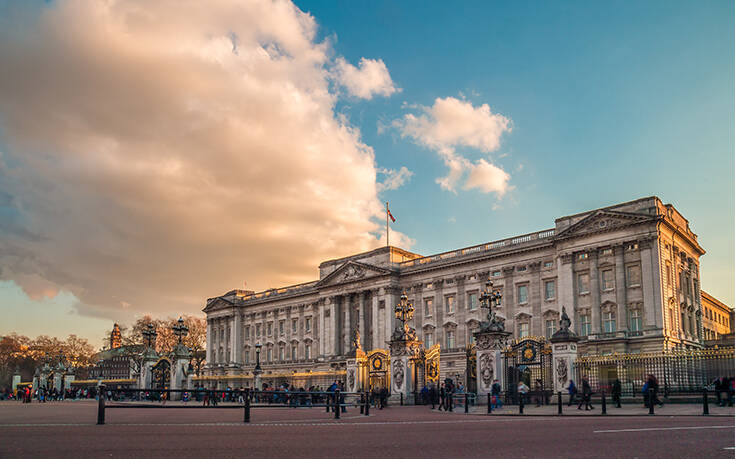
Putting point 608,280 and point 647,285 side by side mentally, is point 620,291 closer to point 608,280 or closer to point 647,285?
point 608,280

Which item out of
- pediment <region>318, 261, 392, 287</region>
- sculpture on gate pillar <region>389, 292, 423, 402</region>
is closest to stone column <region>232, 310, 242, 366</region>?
pediment <region>318, 261, 392, 287</region>

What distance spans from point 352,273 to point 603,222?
114 ft

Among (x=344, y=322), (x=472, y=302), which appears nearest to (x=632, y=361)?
(x=472, y=302)

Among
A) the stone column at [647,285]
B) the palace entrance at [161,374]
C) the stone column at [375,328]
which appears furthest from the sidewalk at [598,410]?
the stone column at [375,328]

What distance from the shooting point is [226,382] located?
304 feet

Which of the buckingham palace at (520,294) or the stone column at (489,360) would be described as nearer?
the stone column at (489,360)

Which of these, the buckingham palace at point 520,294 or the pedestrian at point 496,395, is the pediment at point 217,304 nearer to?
the buckingham palace at point 520,294

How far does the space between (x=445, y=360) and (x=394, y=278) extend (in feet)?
41.1

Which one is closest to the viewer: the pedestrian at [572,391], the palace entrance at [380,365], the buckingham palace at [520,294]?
the pedestrian at [572,391]

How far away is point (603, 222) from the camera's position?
193 feet

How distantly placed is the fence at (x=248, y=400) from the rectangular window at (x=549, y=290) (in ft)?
82.1

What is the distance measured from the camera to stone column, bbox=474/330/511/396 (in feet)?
104

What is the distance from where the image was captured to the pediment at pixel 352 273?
79.8 m

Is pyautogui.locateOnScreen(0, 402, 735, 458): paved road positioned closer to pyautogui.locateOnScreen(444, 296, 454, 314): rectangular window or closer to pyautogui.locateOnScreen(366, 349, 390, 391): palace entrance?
pyautogui.locateOnScreen(366, 349, 390, 391): palace entrance
